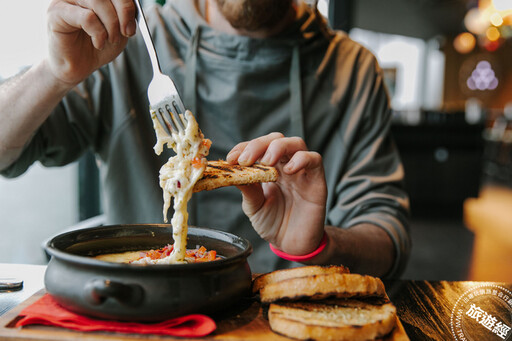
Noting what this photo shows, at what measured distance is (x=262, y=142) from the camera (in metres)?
1.21

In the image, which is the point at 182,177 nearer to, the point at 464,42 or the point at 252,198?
the point at 252,198

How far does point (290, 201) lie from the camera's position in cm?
140

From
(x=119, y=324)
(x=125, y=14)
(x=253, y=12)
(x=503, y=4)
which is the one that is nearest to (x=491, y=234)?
(x=503, y=4)

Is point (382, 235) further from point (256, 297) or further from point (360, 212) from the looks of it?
point (256, 297)

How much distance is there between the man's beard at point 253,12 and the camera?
72.7 inches

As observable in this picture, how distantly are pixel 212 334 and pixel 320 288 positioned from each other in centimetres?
→ 23

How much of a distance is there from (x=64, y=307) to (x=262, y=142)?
613mm

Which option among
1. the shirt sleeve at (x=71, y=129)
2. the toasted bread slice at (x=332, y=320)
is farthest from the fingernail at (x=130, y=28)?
the toasted bread slice at (x=332, y=320)

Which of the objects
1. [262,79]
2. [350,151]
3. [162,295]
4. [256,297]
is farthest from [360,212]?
Answer: [162,295]

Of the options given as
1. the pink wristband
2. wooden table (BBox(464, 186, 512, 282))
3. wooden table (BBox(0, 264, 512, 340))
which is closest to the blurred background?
wooden table (BBox(464, 186, 512, 282))

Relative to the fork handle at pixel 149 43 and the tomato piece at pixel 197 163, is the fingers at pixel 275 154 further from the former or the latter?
the fork handle at pixel 149 43

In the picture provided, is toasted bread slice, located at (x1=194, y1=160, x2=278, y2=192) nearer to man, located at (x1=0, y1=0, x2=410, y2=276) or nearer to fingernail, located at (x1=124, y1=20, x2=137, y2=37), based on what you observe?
fingernail, located at (x1=124, y1=20, x2=137, y2=37)

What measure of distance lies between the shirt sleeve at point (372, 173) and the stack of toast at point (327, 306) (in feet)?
2.65

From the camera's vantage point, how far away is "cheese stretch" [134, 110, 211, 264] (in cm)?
101
